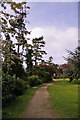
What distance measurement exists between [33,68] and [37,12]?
58.4 ft

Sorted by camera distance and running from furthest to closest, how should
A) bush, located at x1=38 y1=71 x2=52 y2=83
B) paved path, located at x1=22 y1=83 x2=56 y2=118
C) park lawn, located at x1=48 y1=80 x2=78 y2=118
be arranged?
bush, located at x1=38 y1=71 x2=52 y2=83
park lawn, located at x1=48 y1=80 x2=78 y2=118
paved path, located at x1=22 y1=83 x2=56 y2=118

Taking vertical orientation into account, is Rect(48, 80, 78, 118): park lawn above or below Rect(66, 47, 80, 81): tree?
below

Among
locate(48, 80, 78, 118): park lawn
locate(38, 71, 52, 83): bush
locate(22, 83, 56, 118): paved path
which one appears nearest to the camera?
locate(22, 83, 56, 118): paved path

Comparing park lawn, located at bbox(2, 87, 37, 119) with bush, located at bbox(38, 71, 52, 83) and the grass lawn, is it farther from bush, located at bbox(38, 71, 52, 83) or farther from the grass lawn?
bush, located at bbox(38, 71, 52, 83)

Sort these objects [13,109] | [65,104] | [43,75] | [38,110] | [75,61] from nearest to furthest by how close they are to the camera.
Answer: [75,61] → [38,110] → [13,109] → [65,104] → [43,75]

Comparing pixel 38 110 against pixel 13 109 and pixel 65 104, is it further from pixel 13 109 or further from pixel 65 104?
pixel 65 104

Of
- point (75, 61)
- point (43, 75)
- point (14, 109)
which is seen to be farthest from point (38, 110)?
point (43, 75)

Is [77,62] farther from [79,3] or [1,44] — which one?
[1,44]

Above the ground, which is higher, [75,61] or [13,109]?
[75,61]

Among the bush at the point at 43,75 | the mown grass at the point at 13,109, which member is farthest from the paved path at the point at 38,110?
the bush at the point at 43,75

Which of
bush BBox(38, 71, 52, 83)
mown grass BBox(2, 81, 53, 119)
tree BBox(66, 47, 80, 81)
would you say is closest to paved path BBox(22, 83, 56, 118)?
mown grass BBox(2, 81, 53, 119)

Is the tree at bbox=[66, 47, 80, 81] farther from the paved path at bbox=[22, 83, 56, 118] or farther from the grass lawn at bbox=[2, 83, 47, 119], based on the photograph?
the grass lawn at bbox=[2, 83, 47, 119]

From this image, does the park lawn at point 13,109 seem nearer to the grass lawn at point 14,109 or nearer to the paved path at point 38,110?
the grass lawn at point 14,109

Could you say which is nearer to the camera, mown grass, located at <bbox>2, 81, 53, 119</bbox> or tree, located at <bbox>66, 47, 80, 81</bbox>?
mown grass, located at <bbox>2, 81, 53, 119</bbox>
